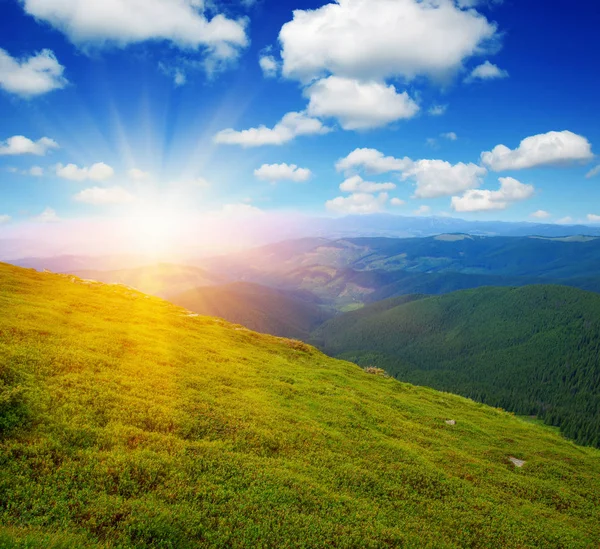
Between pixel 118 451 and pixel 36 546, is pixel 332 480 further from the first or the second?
pixel 36 546

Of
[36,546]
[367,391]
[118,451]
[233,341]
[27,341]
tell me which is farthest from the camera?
[233,341]

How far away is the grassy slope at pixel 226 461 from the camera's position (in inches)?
495

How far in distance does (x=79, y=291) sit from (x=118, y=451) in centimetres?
4237

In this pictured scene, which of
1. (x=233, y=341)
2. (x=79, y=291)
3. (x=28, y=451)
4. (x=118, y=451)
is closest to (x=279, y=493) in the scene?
(x=118, y=451)

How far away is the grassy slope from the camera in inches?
495

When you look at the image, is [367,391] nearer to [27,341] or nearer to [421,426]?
[421,426]

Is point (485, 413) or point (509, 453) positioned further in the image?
point (485, 413)

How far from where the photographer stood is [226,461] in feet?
55.5

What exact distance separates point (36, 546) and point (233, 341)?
35442mm

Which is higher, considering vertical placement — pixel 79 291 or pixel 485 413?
pixel 79 291

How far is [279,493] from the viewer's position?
616 inches

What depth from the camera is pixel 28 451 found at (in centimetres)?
1375

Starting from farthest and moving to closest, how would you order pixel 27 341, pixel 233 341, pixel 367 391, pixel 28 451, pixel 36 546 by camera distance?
pixel 233 341, pixel 367 391, pixel 27 341, pixel 28 451, pixel 36 546

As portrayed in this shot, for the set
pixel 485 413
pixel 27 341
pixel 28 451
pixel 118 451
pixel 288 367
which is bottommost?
pixel 485 413
